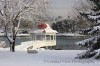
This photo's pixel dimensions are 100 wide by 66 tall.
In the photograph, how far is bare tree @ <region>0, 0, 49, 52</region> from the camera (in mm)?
25062

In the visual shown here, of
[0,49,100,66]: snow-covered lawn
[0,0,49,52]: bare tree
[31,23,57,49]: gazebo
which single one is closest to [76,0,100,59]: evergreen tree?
[0,49,100,66]: snow-covered lawn

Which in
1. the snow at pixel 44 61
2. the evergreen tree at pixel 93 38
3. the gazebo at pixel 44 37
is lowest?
the gazebo at pixel 44 37

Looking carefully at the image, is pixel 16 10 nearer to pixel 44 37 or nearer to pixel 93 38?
pixel 93 38

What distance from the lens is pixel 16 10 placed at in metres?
25.0

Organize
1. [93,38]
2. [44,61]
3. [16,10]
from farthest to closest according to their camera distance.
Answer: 1. [16,10]
2. [93,38]
3. [44,61]

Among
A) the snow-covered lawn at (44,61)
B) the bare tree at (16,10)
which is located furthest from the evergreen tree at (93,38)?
the bare tree at (16,10)

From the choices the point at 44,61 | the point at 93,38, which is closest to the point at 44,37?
the point at 93,38

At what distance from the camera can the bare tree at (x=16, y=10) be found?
2506cm

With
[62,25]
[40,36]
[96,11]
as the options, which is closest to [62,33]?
[62,25]

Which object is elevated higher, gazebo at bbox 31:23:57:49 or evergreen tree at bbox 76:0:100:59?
evergreen tree at bbox 76:0:100:59

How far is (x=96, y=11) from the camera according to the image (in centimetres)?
1752

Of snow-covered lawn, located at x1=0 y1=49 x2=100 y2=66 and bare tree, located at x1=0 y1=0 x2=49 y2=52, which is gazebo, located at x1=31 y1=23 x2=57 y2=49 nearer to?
bare tree, located at x1=0 y1=0 x2=49 y2=52

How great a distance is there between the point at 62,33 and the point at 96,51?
10230 centimetres

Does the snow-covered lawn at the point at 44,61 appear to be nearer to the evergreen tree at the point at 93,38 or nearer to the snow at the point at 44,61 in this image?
the snow at the point at 44,61
